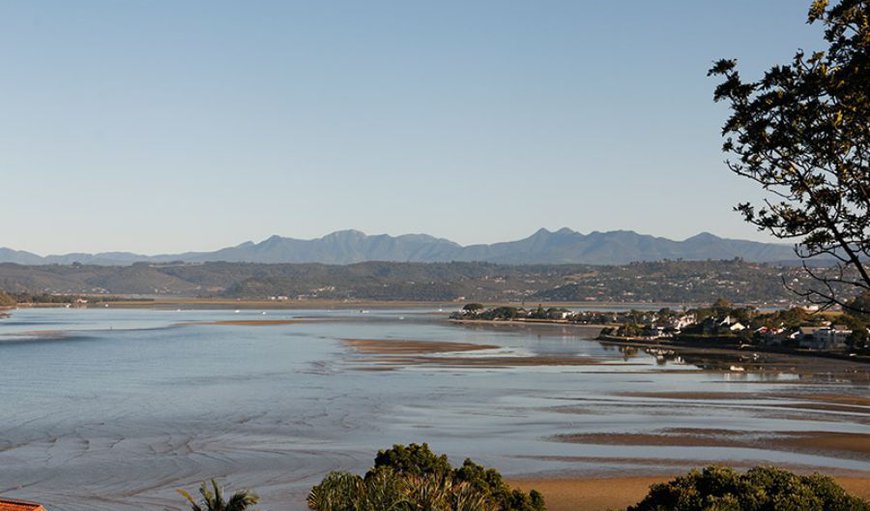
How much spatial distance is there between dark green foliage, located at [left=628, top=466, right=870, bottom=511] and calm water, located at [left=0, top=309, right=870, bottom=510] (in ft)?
39.1

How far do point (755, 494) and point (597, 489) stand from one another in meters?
11.1

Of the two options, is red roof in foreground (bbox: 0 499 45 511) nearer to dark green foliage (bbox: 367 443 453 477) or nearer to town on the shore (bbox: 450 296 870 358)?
dark green foliage (bbox: 367 443 453 477)

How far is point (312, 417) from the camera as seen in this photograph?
47438 mm

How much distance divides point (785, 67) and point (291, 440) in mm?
28175

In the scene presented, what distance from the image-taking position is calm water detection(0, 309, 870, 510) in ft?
111

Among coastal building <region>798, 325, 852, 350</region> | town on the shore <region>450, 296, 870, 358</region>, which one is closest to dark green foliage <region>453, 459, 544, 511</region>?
town on the shore <region>450, 296, 870, 358</region>

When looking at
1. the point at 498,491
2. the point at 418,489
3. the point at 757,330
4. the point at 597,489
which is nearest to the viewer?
the point at 418,489

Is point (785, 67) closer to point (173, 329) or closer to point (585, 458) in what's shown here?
point (585, 458)

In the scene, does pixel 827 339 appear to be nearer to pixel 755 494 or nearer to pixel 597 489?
pixel 597 489

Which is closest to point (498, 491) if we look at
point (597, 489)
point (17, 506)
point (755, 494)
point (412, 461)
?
point (412, 461)

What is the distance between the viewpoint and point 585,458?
36.3m

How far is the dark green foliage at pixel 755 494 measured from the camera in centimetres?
1984

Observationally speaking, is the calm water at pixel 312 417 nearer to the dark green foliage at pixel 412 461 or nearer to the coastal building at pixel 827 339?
the dark green foliage at pixel 412 461

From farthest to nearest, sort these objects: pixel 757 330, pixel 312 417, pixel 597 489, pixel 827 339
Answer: pixel 757 330 → pixel 827 339 → pixel 312 417 → pixel 597 489
